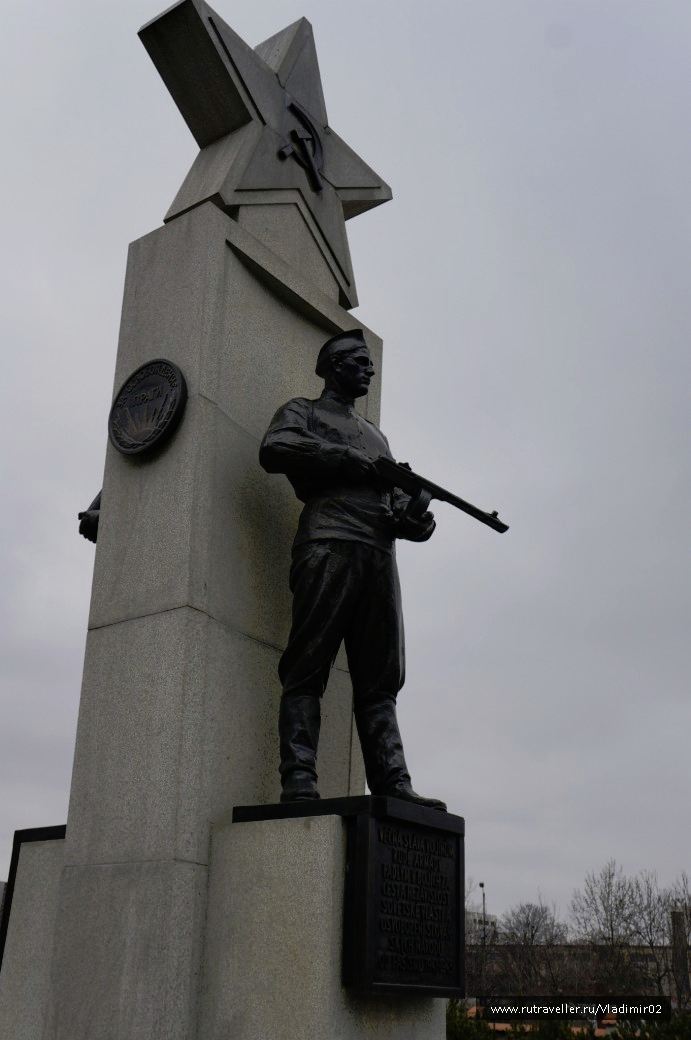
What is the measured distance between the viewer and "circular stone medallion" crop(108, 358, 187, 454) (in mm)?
6199

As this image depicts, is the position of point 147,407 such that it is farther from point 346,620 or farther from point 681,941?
point 681,941

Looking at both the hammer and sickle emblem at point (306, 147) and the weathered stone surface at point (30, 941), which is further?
the hammer and sickle emblem at point (306, 147)

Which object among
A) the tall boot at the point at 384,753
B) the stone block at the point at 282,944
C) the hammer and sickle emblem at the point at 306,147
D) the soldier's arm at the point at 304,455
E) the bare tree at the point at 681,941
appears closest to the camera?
the stone block at the point at 282,944

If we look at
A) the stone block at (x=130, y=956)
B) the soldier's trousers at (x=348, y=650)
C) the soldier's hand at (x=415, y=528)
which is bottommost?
the stone block at (x=130, y=956)

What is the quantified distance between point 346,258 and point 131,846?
4.78 metres

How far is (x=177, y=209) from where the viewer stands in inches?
284

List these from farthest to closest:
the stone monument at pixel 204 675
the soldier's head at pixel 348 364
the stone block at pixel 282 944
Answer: the soldier's head at pixel 348 364, the stone monument at pixel 204 675, the stone block at pixel 282 944

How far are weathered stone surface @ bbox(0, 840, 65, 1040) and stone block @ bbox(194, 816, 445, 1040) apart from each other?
1409 mm

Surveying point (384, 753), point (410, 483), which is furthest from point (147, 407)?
point (384, 753)

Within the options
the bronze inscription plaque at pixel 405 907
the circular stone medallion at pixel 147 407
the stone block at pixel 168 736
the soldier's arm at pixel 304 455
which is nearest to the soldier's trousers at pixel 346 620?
the stone block at pixel 168 736

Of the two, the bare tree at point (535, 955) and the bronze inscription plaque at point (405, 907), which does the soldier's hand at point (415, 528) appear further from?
the bare tree at point (535, 955)

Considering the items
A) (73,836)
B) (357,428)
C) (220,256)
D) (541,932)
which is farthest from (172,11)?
(541,932)

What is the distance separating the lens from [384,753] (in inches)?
229

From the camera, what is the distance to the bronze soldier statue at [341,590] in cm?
576
